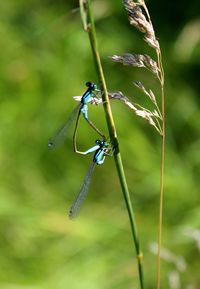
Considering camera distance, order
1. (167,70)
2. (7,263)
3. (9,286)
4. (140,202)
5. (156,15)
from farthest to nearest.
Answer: (156,15)
(167,70)
(140,202)
(7,263)
(9,286)

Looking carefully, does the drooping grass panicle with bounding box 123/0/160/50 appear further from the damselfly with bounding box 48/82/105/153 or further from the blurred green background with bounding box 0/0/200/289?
the blurred green background with bounding box 0/0/200/289

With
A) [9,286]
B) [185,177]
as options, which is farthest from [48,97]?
[9,286]

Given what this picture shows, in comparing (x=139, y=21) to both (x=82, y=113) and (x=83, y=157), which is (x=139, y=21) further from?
(x=83, y=157)

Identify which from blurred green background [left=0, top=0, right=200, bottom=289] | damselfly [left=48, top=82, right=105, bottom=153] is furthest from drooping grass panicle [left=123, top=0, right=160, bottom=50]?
blurred green background [left=0, top=0, right=200, bottom=289]

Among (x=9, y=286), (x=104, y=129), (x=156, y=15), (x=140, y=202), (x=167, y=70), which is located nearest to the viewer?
(x=9, y=286)

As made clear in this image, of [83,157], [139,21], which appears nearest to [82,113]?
[139,21]

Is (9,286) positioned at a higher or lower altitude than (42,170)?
lower

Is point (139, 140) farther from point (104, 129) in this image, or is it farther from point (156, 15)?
point (156, 15)

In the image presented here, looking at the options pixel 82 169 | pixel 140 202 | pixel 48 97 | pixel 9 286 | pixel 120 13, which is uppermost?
pixel 120 13
